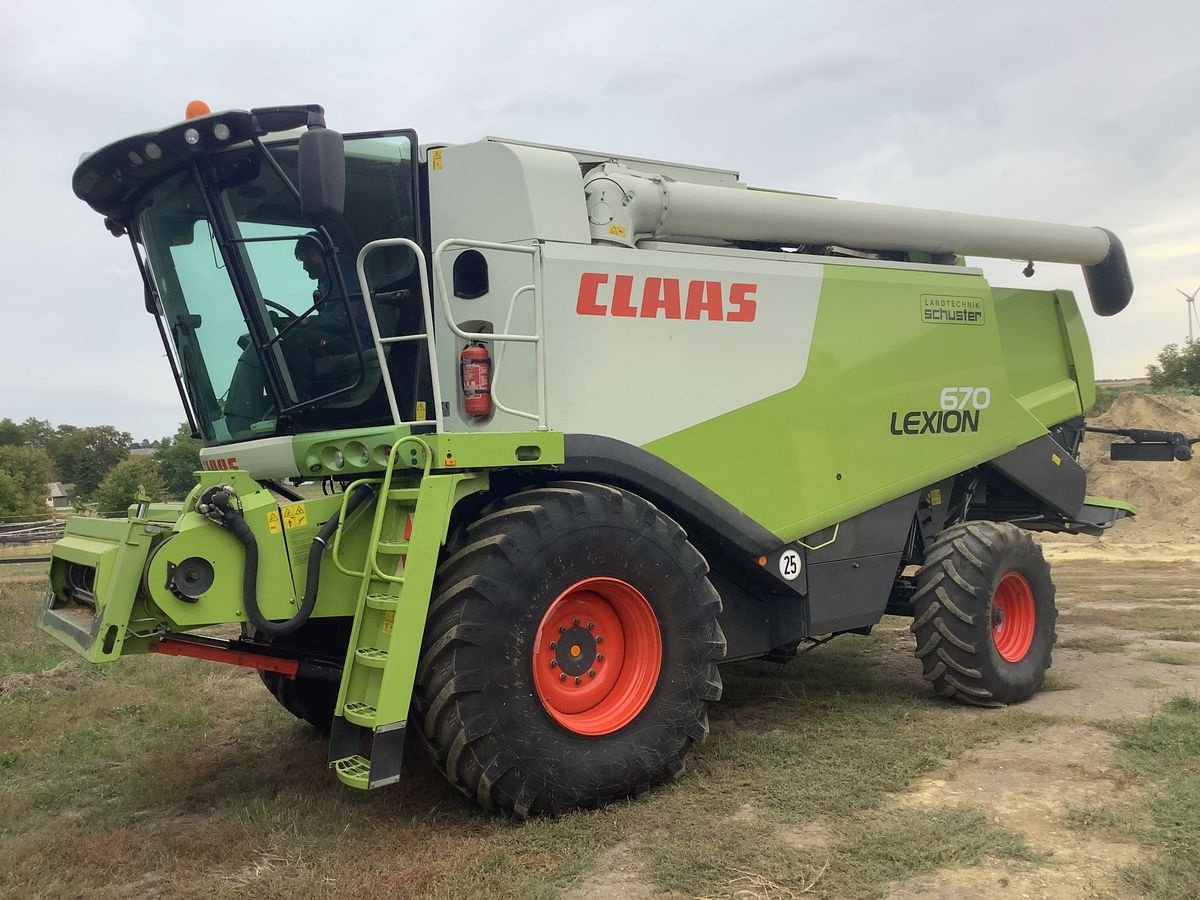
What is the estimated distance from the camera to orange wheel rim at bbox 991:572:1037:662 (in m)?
6.37

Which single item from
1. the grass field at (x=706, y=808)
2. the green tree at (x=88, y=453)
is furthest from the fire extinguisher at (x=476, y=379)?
the green tree at (x=88, y=453)

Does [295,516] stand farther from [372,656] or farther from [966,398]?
[966,398]

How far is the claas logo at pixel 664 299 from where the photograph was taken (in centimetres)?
478

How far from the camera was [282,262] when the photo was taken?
15.0 ft

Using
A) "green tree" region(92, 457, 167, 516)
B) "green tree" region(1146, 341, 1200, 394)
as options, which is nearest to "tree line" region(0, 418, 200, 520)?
"green tree" region(92, 457, 167, 516)

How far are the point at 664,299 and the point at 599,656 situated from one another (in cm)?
181

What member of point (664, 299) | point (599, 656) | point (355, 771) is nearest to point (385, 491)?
point (355, 771)

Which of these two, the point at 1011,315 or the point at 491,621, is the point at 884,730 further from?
the point at 1011,315

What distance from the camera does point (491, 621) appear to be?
398 centimetres

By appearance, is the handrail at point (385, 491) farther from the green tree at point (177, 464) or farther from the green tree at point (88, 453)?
the green tree at point (88, 453)

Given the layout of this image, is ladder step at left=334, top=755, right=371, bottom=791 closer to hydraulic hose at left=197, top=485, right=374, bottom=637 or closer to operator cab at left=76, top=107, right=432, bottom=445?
hydraulic hose at left=197, top=485, right=374, bottom=637

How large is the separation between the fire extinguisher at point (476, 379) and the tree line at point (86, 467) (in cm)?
2382

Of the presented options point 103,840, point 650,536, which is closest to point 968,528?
point 650,536

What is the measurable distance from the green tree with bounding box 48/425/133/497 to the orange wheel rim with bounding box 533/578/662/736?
264ft
